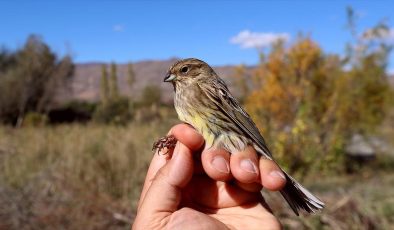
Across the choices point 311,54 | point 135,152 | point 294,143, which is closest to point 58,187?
point 135,152

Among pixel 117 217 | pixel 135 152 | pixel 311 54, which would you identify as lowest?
pixel 117 217

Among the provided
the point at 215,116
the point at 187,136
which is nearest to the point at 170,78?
the point at 215,116

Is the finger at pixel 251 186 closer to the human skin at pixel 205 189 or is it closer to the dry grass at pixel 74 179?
the human skin at pixel 205 189

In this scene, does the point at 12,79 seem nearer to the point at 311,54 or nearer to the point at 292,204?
the point at 311,54

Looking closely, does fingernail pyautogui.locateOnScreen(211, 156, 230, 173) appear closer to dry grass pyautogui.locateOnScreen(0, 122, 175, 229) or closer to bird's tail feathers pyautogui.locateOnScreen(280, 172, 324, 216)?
bird's tail feathers pyautogui.locateOnScreen(280, 172, 324, 216)

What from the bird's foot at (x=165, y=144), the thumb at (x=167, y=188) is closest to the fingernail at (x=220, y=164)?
the thumb at (x=167, y=188)

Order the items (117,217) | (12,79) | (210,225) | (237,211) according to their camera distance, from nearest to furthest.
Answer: (210,225) → (237,211) → (117,217) → (12,79)

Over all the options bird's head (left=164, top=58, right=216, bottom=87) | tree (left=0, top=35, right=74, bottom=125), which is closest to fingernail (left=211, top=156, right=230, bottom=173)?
bird's head (left=164, top=58, right=216, bottom=87)
